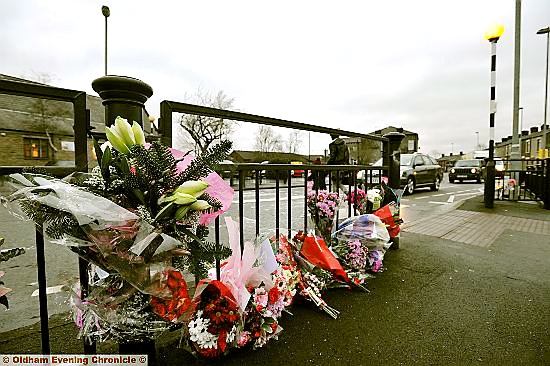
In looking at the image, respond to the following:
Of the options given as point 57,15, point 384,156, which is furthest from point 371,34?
point 57,15

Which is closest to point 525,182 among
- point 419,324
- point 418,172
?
point 418,172

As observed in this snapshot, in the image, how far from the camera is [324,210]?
2643 mm

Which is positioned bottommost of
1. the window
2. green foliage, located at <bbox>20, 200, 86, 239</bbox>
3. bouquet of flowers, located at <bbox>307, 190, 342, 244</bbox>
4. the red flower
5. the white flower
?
the white flower

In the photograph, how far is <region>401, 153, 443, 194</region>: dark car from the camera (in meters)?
11.4

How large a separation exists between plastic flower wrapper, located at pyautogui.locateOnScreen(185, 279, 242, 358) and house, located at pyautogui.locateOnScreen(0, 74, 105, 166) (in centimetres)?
2688

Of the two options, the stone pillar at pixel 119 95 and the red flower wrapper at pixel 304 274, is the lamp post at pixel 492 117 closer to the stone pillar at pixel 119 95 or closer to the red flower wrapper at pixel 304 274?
the red flower wrapper at pixel 304 274

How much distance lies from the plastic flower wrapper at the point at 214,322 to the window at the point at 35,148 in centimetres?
3040

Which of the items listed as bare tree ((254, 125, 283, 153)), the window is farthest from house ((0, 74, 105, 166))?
bare tree ((254, 125, 283, 153))

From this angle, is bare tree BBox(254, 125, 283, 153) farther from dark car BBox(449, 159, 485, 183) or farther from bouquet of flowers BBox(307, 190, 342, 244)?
bouquet of flowers BBox(307, 190, 342, 244)

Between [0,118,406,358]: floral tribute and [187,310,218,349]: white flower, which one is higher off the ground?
[0,118,406,358]: floral tribute

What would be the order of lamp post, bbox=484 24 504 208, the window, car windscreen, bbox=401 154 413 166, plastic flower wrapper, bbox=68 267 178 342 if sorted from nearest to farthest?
1. plastic flower wrapper, bbox=68 267 178 342
2. lamp post, bbox=484 24 504 208
3. car windscreen, bbox=401 154 413 166
4. the window

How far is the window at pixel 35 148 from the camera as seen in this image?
24.5m

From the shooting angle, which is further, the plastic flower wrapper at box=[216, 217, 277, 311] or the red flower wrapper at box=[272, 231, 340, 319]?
the red flower wrapper at box=[272, 231, 340, 319]

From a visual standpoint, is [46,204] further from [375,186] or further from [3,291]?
[375,186]
